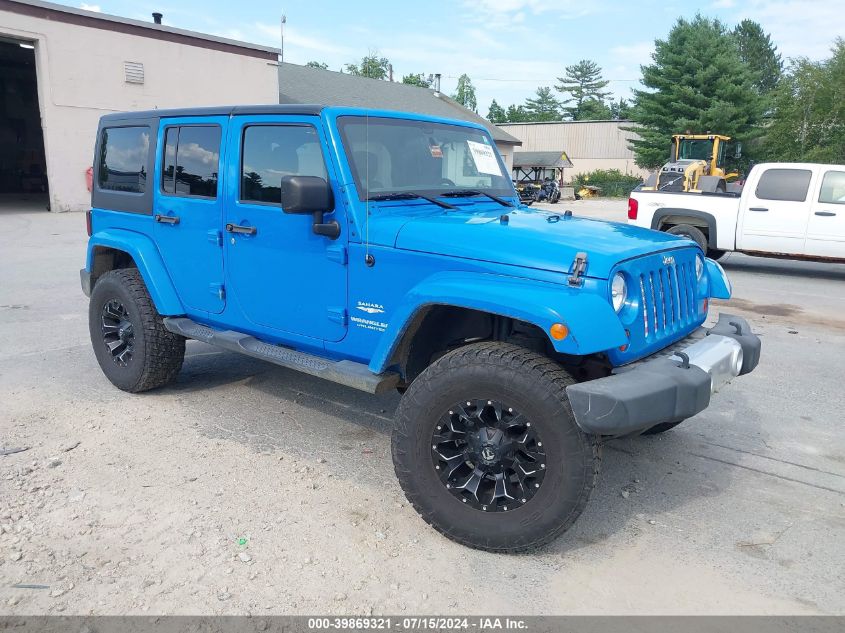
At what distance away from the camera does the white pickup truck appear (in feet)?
35.0

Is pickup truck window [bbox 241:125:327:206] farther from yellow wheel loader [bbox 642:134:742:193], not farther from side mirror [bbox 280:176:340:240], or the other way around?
yellow wheel loader [bbox 642:134:742:193]

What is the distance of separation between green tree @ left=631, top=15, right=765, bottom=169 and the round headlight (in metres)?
43.9

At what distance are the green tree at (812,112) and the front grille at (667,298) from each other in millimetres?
37271

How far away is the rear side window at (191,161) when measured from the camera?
436cm

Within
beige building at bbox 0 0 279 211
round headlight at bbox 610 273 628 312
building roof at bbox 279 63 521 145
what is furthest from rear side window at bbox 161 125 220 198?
building roof at bbox 279 63 521 145

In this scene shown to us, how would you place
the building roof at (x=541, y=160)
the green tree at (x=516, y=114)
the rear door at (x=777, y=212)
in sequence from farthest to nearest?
the green tree at (x=516, y=114) → the building roof at (x=541, y=160) → the rear door at (x=777, y=212)

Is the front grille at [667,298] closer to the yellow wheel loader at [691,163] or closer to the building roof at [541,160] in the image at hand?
the yellow wheel loader at [691,163]

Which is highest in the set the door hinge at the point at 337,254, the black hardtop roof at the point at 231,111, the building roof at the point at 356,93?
the building roof at the point at 356,93

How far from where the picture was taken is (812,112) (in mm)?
35812

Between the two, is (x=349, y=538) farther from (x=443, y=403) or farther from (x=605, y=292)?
(x=605, y=292)

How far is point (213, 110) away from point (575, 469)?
324cm

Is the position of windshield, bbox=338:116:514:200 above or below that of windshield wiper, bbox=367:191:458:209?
above

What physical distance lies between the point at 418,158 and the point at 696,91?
4511 cm

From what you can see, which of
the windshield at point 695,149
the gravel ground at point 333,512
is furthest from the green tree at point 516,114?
the gravel ground at point 333,512
